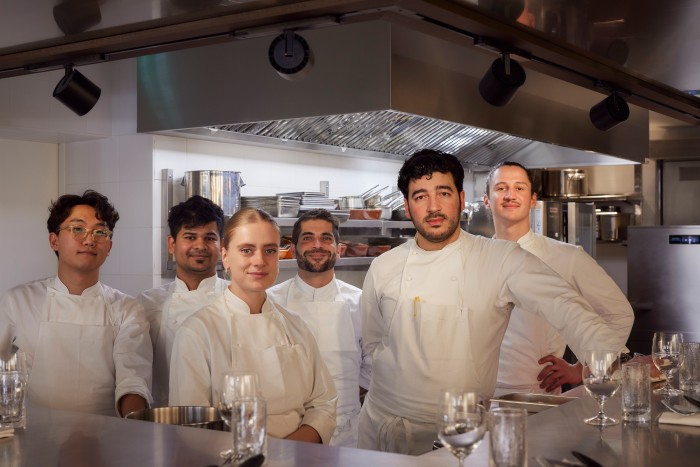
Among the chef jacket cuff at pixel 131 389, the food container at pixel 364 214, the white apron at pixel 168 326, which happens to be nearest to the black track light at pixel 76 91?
the chef jacket cuff at pixel 131 389

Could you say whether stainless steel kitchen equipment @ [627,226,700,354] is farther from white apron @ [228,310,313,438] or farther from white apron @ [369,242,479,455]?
white apron @ [228,310,313,438]

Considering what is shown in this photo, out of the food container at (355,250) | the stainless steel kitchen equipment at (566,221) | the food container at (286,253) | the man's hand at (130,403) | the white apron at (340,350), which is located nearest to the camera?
the man's hand at (130,403)

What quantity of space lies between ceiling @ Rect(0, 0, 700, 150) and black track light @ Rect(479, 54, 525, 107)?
0.18ft

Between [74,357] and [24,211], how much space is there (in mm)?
2440

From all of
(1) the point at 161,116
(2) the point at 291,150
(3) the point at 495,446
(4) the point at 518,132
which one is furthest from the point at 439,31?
(2) the point at 291,150

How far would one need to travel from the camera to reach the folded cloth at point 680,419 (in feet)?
8.14

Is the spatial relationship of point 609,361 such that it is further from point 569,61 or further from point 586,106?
point 586,106

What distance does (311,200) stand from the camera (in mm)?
5680

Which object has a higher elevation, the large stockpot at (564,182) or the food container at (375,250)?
the large stockpot at (564,182)

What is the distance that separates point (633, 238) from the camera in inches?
267

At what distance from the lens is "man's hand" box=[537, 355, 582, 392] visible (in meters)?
3.84

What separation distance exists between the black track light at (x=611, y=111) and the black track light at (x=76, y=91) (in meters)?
1.95

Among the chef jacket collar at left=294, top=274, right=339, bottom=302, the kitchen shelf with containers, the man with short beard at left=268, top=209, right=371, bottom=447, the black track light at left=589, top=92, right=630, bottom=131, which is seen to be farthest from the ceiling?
the kitchen shelf with containers

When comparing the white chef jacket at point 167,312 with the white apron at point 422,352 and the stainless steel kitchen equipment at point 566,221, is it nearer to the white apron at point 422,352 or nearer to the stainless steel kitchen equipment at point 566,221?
the white apron at point 422,352
